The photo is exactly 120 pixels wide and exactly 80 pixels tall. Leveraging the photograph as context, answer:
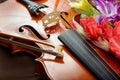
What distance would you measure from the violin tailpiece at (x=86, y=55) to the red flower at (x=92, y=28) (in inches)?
1.3

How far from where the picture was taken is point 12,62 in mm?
1134

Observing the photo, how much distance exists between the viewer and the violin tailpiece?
869mm

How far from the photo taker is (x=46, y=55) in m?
0.93

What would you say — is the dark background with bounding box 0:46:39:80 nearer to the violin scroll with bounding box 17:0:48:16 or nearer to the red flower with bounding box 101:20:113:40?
the violin scroll with bounding box 17:0:48:16

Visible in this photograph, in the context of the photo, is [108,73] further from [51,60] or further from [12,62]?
[12,62]

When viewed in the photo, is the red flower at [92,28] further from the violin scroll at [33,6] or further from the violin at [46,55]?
the violin scroll at [33,6]

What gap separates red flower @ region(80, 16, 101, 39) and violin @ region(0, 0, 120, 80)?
0.06 meters

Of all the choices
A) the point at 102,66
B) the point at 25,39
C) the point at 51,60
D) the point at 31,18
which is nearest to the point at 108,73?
the point at 102,66

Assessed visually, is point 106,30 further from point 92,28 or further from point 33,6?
point 33,6

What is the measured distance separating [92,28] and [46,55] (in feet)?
0.69

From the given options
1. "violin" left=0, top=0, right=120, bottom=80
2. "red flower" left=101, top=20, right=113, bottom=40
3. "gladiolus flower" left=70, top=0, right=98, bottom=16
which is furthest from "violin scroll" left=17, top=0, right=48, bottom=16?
"red flower" left=101, top=20, right=113, bottom=40

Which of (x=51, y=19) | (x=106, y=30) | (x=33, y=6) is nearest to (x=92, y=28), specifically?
(x=106, y=30)

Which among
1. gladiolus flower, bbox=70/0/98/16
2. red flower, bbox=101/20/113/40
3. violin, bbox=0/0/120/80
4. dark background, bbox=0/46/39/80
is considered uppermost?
gladiolus flower, bbox=70/0/98/16

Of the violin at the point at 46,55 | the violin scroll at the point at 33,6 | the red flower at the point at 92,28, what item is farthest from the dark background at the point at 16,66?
the red flower at the point at 92,28
